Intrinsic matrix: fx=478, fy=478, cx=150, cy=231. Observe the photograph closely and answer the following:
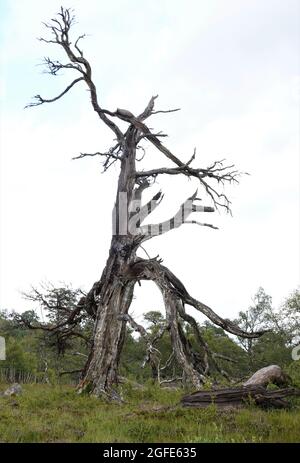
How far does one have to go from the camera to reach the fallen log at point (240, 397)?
9.96 meters

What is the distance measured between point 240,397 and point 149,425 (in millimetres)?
2754

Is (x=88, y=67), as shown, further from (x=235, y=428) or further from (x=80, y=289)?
(x=235, y=428)

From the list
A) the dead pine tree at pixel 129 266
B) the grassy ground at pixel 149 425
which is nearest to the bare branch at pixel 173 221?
the dead pine tree at pixel 129 266

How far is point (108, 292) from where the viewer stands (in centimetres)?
1586

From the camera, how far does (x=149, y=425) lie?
830 centimetres

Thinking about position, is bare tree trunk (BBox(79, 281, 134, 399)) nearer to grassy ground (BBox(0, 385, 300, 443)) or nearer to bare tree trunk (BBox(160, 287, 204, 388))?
bare tree trunk (BBox(160, 287, 204, 388))

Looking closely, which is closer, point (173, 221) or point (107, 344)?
point (107, 344)

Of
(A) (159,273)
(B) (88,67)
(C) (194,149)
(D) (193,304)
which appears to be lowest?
(D) (193,304)

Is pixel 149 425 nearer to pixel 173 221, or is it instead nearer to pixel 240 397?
pixel 240 397

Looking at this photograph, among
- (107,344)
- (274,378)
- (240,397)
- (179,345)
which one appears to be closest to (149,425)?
(240,397)

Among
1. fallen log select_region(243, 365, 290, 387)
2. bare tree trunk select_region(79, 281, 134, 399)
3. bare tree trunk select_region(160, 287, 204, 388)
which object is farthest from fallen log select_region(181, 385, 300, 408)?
bare tree trunk select_region(79, 281, 134, 399)

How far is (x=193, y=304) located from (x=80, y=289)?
4936 millimetres

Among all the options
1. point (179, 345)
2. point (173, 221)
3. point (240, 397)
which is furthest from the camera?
point (173, 221)
